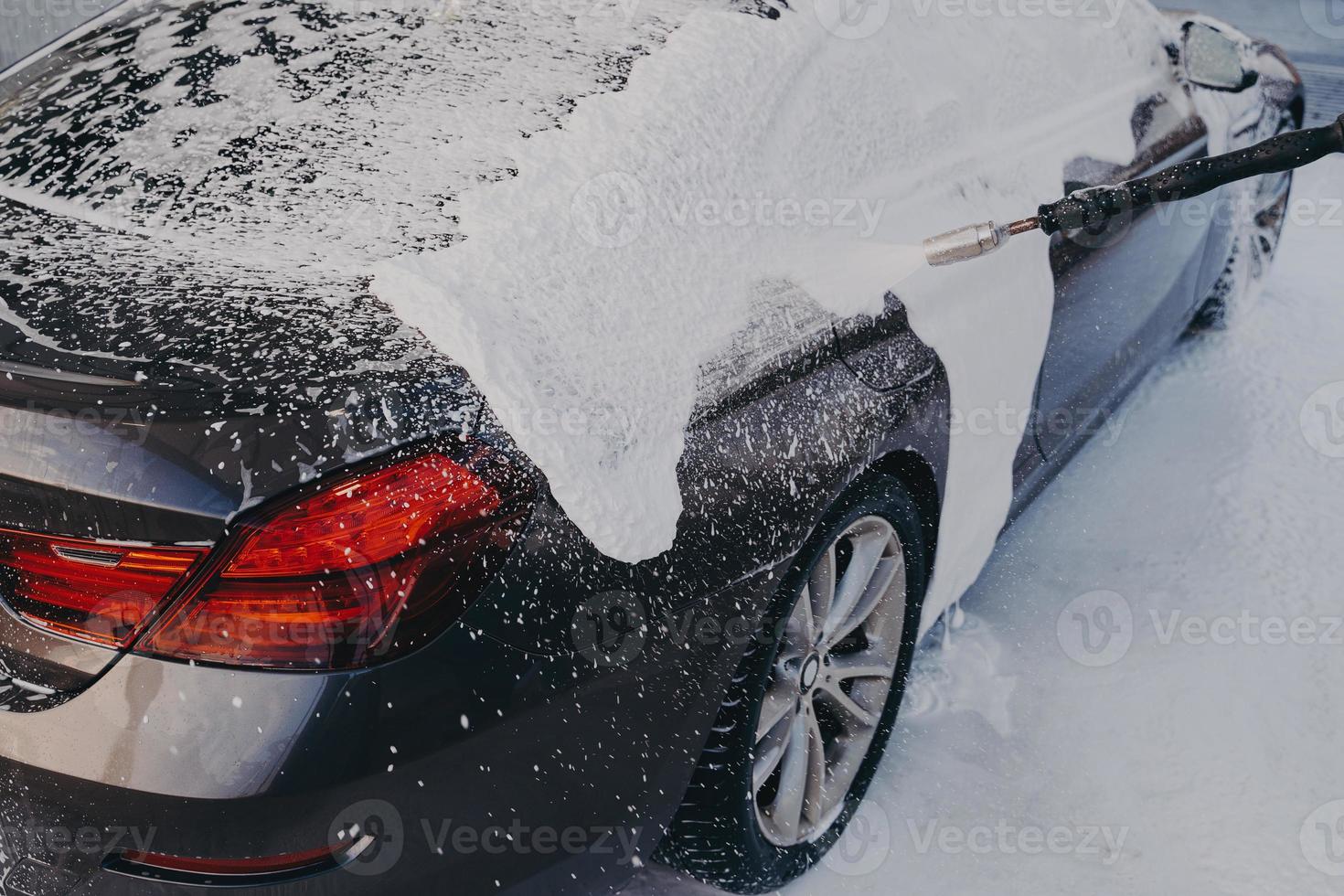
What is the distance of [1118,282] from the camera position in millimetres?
2760

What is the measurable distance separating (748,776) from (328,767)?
0.72 metres

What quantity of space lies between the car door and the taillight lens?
1.60 m

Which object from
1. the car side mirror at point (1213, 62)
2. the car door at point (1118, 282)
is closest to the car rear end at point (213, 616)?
the car door at point (1118, 282)

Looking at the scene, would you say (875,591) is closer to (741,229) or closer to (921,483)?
(921,483)

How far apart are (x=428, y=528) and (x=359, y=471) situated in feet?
0.32

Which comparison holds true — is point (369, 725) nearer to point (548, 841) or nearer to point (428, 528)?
point (428, 528)

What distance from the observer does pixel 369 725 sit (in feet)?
3.81

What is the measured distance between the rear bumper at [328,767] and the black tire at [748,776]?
0.25 metres

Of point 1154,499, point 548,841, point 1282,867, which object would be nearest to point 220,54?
point 548,841

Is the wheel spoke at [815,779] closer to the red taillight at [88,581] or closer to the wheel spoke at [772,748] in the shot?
the wheel spoke at [772,748]

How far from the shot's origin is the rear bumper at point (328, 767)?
44.4 inches

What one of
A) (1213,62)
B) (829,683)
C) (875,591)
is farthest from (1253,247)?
(829,683)

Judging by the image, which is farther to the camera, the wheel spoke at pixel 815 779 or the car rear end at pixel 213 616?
the wheel spoke at pixel 815 779

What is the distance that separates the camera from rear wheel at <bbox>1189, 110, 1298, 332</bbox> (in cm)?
421
